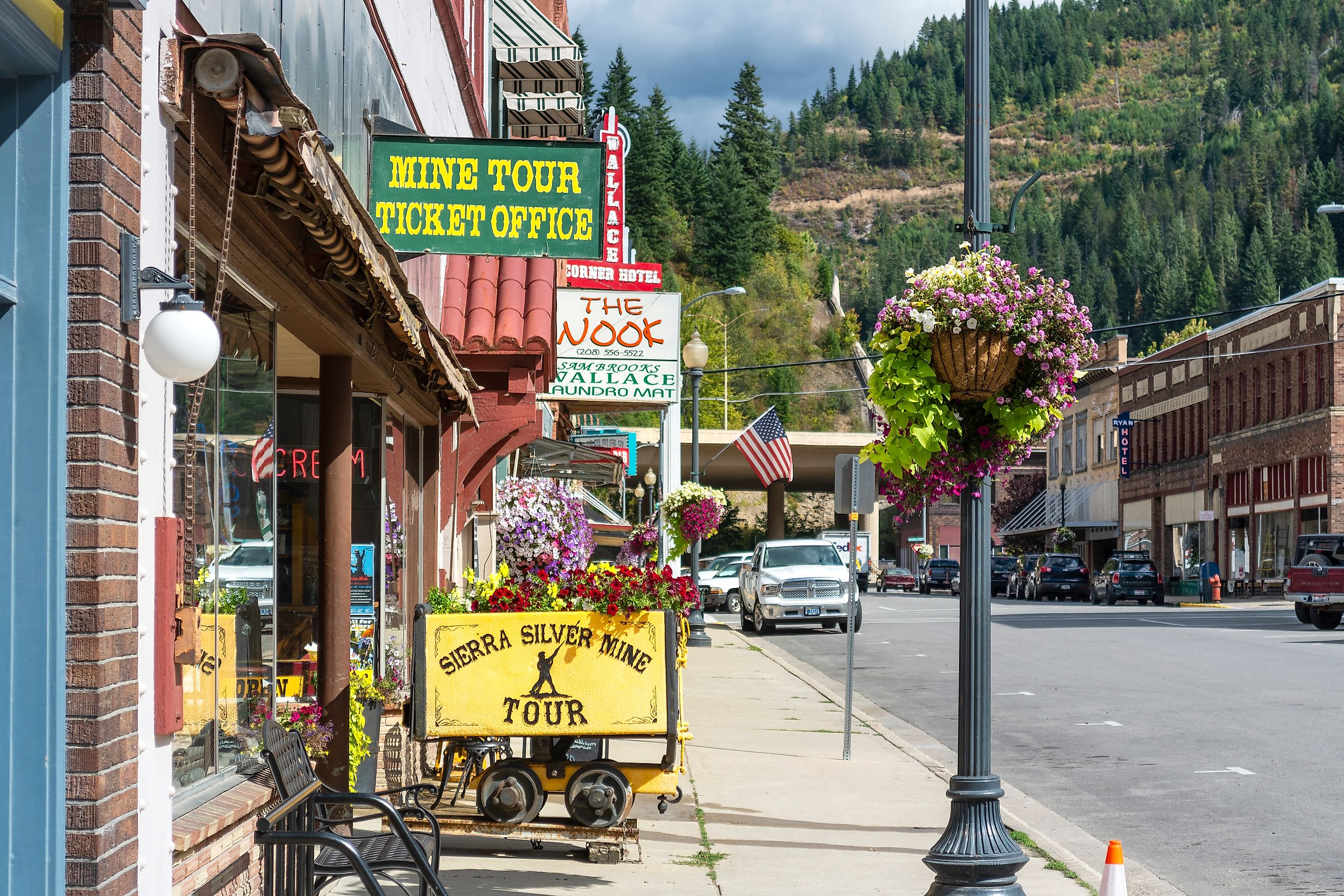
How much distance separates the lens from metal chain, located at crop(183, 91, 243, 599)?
15.4 ft

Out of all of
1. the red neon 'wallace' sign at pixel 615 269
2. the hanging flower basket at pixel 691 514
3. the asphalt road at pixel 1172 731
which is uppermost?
the red neon 'wallace' sign at pixel 615 269

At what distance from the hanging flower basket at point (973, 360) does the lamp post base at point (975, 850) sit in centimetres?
179

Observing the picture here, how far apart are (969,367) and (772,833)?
376 centimetres

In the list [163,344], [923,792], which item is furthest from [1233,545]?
[163,344]

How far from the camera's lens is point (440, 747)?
34.8 ft

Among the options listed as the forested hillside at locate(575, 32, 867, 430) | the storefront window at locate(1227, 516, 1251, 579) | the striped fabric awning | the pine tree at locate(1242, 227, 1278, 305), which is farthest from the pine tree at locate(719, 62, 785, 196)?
the striped fabric awning

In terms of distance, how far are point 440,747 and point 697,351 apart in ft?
A: 48.4

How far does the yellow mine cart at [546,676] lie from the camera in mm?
8109

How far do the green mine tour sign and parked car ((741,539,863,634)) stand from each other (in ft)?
72.6

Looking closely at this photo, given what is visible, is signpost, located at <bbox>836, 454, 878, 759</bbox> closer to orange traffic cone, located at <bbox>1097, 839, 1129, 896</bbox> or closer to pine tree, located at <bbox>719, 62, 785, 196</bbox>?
orange traffic cone, located at <bbox>1097, 839, 1129, 896</bbox>

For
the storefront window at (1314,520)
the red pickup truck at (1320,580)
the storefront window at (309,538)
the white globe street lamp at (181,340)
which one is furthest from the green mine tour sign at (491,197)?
the storefront window at (1314,520)

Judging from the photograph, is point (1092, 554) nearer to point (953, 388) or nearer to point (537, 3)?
point (537, 3)

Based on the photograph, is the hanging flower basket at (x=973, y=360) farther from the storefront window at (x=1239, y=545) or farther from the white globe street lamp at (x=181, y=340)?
the storefront window at (x=1239, y=545)

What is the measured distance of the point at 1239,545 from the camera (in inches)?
2258
